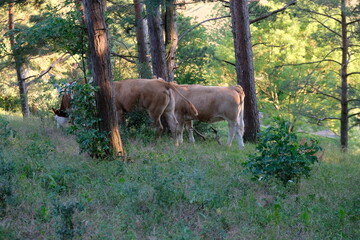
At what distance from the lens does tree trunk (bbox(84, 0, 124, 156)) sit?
28.5ft

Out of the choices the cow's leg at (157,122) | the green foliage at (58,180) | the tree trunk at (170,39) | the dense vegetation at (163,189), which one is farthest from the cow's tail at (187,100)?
the green foliage at (58,180)

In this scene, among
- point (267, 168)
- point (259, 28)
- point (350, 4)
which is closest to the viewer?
point (267, 168)

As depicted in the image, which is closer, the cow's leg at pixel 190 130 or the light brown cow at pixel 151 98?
the light brown cow at pixel 151 98

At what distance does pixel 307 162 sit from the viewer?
7.61 meters

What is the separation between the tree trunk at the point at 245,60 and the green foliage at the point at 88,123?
20.1 feet

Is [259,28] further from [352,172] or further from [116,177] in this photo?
[116,177]

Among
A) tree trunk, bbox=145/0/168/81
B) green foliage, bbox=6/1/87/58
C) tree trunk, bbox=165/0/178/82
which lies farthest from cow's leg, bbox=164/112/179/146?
green foliage, bbox=6/1/87/58

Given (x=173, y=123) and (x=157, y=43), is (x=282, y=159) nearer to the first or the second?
(x=173, y=123)

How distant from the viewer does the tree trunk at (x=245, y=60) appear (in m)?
13.5

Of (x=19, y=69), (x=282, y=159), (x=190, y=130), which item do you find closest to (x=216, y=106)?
(x=190, y=130)

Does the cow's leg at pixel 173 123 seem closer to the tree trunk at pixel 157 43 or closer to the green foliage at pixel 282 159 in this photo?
the tree trunk at pixel 157 43

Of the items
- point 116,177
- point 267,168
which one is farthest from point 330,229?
point 116,177

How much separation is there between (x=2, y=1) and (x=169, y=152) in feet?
26.7

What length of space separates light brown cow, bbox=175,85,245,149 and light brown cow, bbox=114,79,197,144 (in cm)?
59
